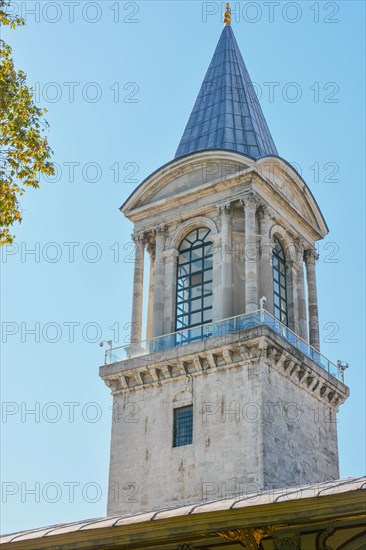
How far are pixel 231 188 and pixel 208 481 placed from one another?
11.7 meters

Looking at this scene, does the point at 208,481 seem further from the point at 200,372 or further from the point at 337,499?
the point at 337,499

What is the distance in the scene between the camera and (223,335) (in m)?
32.3

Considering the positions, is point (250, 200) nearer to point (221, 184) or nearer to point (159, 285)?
point (221, 184)

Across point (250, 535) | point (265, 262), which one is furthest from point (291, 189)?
point (250, 535)

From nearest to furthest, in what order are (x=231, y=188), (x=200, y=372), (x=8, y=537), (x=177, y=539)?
(x=177, y=539) < (x=8, y=537) < (x=200, y=372) < (x=231, y=188)

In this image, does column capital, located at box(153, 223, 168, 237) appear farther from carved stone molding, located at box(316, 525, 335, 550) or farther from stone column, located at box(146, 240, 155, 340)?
carved stone molding, located at box(316, 525, 335, 550)

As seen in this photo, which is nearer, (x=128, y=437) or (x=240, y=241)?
(x=128, y=437)

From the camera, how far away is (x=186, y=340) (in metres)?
33.6

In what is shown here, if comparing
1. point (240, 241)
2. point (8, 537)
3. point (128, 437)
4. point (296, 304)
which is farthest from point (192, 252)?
point (8, 537)

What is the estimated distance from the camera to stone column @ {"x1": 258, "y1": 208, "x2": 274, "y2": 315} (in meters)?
35.1

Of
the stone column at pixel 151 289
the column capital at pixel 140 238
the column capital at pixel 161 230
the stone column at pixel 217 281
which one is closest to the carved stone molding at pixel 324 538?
the stone column at pixel 217 281


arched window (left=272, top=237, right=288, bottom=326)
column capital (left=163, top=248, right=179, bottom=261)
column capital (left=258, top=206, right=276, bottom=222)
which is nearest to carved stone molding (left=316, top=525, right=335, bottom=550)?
arched window (left=272, top=237, right=288, bottom=326)

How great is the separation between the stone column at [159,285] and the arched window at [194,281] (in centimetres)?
67

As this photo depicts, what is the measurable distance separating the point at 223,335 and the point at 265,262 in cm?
437
